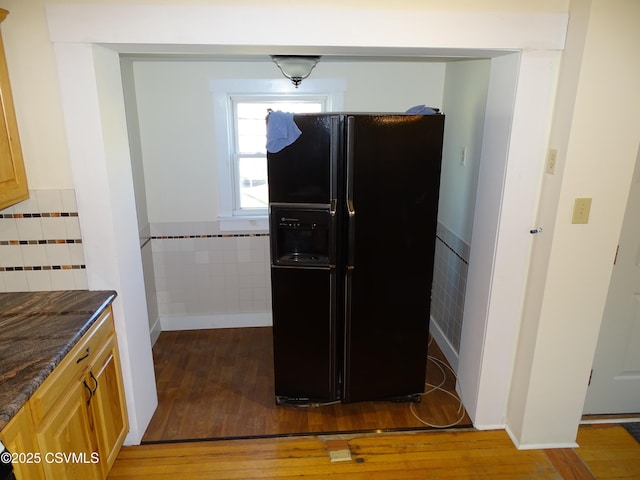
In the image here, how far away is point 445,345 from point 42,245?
263cm

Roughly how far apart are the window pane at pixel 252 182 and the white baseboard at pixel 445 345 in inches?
64.8

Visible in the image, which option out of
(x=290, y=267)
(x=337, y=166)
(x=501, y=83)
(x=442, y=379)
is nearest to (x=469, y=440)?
(x=442, y=379)

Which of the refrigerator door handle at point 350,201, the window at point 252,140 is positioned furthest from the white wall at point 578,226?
the window at point 252,140

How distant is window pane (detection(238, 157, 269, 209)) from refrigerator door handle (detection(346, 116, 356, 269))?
121cm

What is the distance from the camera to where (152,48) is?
6.63 ft

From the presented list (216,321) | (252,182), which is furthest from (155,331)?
(252,182)

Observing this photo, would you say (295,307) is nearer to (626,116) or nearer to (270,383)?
(270,383)

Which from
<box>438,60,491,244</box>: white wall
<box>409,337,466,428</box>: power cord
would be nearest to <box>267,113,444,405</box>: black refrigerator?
<box>409,337,466,428</box>: power cord

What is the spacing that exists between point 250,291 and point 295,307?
3.92 feet

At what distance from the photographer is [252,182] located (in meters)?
3.51

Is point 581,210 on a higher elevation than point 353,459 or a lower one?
higher

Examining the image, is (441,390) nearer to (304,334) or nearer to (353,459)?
(353,459)

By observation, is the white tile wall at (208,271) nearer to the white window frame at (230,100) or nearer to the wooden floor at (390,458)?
the white window frame at (230,100)

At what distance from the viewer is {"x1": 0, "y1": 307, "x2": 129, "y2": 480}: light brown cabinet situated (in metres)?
1.51
